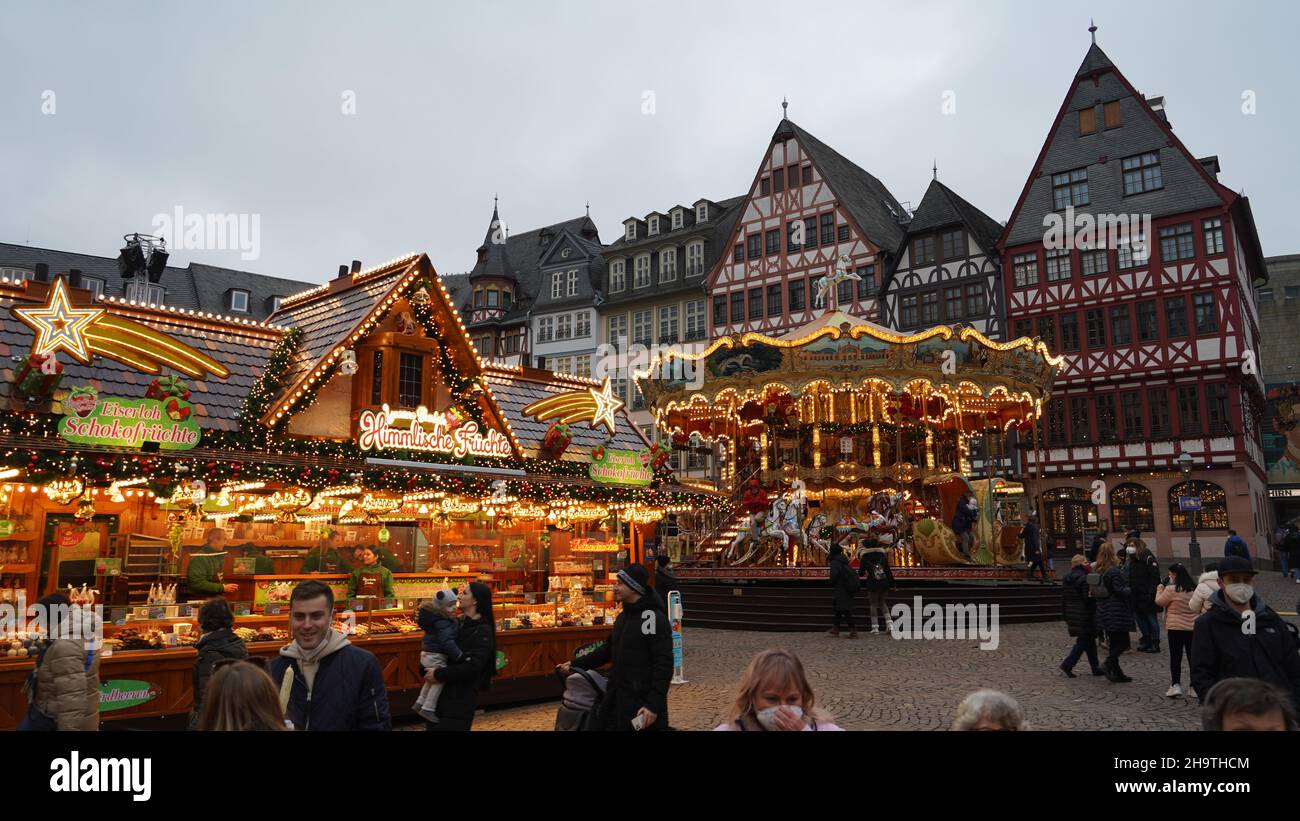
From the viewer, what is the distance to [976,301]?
35438 millimetres

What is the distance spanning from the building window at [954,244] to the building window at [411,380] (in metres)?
28.1

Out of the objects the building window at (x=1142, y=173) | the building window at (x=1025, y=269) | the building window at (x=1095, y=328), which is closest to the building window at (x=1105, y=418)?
the building window at (x=1095, y=328)

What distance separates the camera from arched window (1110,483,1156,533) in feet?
106

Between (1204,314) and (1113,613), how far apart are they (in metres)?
25.3

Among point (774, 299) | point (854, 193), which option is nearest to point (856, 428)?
point (774, 299)

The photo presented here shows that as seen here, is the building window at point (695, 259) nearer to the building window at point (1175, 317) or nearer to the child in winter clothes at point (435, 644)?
the building window at point (1175, 317)

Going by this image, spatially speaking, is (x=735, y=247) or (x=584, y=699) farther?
(x=735, y=247)

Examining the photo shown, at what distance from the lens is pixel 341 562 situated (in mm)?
13992

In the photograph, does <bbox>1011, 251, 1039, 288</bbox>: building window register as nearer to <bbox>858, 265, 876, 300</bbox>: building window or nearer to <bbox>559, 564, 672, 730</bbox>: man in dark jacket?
<bbox>858, 265, 876, 300</bbox>: building window

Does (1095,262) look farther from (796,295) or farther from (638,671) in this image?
(638,671)

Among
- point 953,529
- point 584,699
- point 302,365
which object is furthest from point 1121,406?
point 584,699

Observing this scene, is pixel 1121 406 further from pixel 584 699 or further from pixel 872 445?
pixel 584 699

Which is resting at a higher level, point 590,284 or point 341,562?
point 590,284
